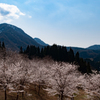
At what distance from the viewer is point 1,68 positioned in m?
17.8

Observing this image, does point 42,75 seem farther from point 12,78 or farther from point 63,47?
point 63,47

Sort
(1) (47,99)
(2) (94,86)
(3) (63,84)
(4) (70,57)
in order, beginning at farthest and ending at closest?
(4) (70,57), (1) (47,99), (2) (94,86), (3) (63,84)

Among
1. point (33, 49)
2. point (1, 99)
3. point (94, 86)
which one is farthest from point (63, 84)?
point (33, 49)

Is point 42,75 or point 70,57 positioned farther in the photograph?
point 70,57

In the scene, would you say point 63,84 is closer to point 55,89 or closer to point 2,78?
point 55,89

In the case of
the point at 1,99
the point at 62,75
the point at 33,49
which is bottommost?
the point at 1,99

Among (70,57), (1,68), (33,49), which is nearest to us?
(1,68)

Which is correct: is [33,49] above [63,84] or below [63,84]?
above

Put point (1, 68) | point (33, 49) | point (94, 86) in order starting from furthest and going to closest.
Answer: point (33, 49)
point (94, 86)
point (1, 68)

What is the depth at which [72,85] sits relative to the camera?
1694 centimetres

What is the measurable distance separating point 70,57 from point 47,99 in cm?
3906

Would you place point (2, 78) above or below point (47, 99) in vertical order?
above

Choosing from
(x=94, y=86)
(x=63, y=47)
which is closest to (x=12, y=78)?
(x=94, y=86)

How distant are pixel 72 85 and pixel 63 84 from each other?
1570mm
